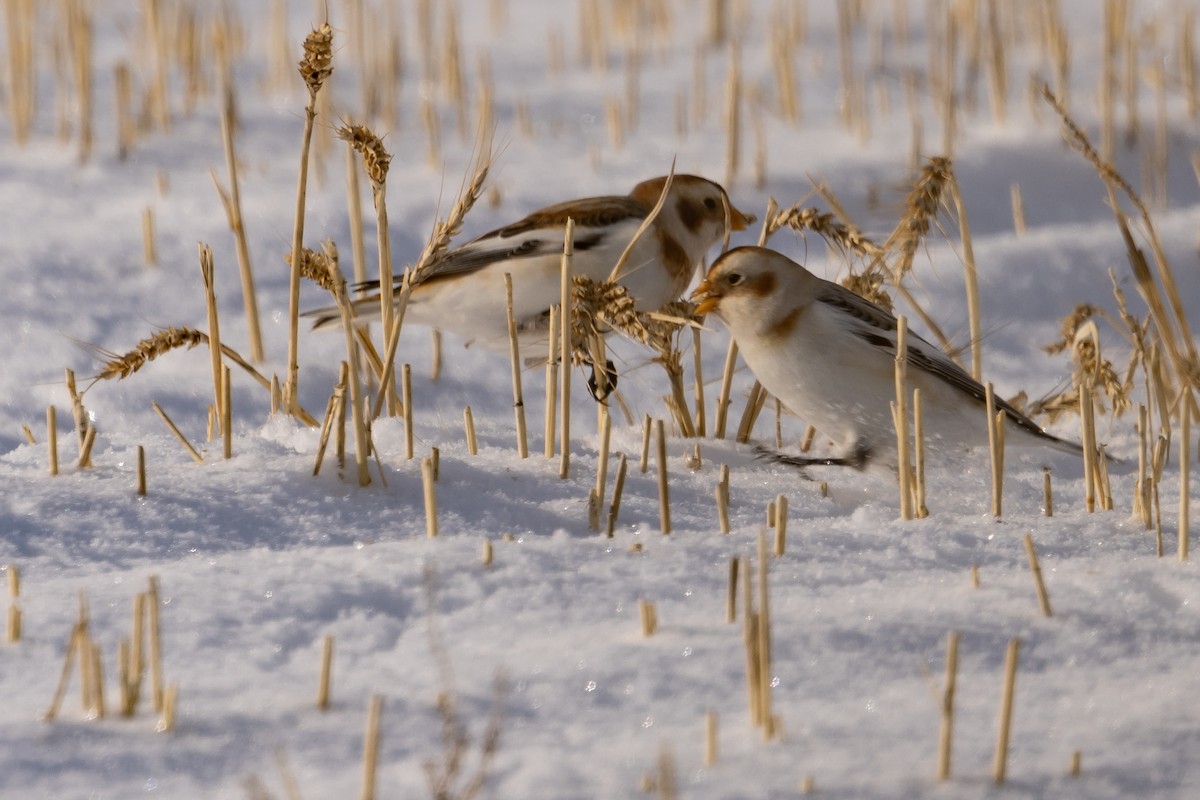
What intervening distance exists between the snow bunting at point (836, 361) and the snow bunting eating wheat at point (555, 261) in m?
0.60

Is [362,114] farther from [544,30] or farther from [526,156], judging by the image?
[544,30]

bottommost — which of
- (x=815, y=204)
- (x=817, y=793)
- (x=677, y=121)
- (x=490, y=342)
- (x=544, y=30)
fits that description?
(x=817, y=793)

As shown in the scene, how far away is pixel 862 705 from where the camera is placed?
6.50 feet

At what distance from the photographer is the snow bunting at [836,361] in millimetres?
3373

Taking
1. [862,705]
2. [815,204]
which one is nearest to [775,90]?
[815,204]

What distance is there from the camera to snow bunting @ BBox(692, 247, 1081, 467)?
3.37 m

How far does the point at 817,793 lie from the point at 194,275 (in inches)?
174

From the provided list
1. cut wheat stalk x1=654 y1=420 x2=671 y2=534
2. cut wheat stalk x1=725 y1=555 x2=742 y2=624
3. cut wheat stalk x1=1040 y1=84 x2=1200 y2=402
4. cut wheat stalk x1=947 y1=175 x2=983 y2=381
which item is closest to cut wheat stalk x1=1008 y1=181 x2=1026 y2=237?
cut wheat stalk x1=947 y1=175 x2=983 y2=381

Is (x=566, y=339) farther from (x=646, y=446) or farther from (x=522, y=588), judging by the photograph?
(x=522, y=588)

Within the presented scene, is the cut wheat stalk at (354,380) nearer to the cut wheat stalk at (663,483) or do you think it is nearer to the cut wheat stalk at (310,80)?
the cut wheat stalk at (310,80)

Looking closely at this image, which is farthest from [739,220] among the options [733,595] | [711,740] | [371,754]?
[371,754]

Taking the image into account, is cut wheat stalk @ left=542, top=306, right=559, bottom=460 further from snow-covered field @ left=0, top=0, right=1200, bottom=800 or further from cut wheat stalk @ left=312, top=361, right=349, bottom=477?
cut wheat stalk @ left=312, top=361, right=349, bottom=477

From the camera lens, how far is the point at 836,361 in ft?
11.0

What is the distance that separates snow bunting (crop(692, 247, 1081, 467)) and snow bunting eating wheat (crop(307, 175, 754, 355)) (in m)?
0.60
